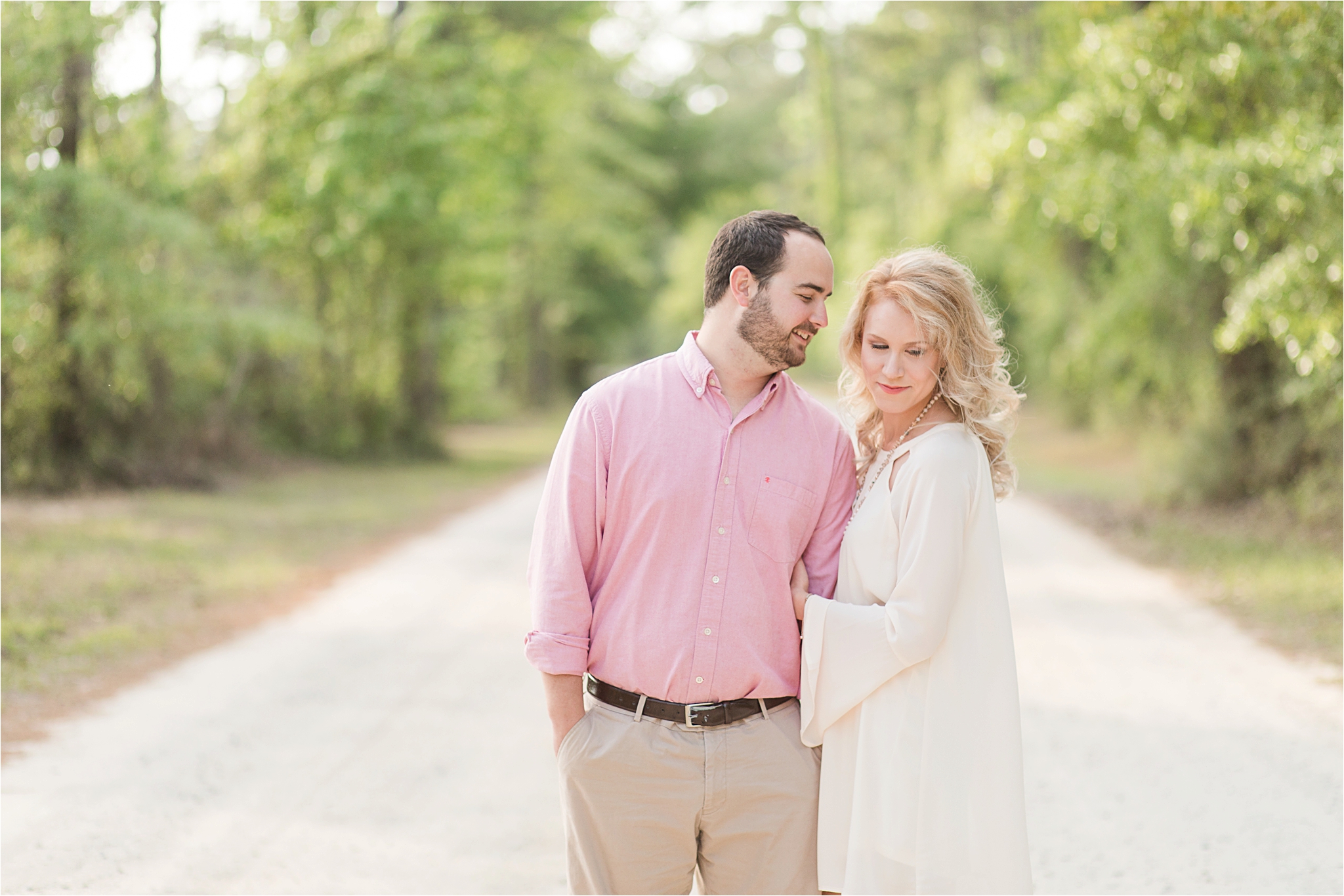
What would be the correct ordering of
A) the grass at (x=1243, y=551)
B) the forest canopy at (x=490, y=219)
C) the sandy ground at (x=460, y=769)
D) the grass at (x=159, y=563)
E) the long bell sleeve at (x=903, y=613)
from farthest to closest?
the forest canopy at (x=490, y=219), the grass at (x=1243, y=551), the grass at (x=159, y=563), the sandy ground at (x=460, y=769), the long bell sleeve at (x=903, y=613)

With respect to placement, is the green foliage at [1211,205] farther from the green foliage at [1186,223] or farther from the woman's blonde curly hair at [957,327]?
the woman's blonde curly hair at [957,327]

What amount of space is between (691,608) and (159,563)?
8943 millimetres

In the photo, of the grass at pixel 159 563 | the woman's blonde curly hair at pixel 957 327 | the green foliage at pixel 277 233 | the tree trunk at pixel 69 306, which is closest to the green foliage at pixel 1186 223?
the woman's blonde curly hair at pixel 957 327

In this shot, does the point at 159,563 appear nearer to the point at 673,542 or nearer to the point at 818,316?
the point at 673,542

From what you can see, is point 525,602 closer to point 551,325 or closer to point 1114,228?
point 1114,228

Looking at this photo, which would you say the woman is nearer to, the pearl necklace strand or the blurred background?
the pearl necklace strand

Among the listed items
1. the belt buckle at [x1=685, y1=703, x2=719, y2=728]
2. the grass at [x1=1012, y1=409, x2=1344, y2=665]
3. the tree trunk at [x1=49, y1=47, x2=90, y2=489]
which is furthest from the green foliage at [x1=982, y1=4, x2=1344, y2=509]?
the tree trunk at [x1=49, y1=47, x2=90, y2=489]

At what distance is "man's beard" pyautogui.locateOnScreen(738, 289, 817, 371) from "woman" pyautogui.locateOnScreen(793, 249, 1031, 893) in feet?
0.82

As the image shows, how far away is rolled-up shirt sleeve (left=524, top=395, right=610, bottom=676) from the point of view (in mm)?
2695

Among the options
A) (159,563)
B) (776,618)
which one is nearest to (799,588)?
(776,618)

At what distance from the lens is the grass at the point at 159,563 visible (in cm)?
721

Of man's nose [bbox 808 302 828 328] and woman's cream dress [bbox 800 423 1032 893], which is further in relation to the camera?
man's nose [bbox 808 302 828 328]

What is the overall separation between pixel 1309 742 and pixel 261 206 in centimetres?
1627

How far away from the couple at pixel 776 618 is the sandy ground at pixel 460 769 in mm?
1651
